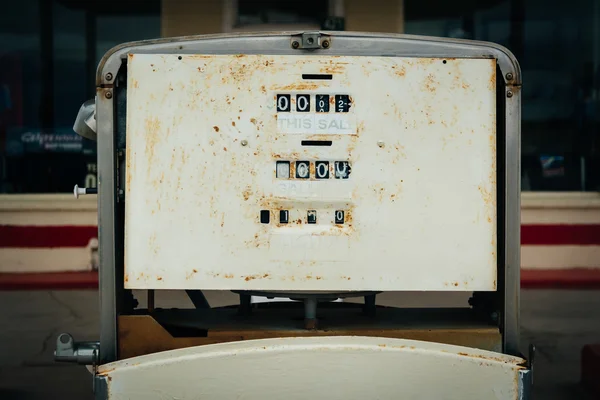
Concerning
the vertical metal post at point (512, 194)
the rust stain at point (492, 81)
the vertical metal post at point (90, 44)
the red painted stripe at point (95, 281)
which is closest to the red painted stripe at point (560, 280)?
the red painted stripe at point (95, 281)

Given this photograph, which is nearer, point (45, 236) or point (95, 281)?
point (95, 281)

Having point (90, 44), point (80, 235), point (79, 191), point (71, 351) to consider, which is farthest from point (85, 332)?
point (71, 351)

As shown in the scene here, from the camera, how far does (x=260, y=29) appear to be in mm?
10250

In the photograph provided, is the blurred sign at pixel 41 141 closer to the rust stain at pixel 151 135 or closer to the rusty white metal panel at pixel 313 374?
the rust stain at pixel 151 135

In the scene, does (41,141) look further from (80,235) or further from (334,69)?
(334,69)

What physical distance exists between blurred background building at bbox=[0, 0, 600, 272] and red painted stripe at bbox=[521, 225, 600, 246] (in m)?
0.01

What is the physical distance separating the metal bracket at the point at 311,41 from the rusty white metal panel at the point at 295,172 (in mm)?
45

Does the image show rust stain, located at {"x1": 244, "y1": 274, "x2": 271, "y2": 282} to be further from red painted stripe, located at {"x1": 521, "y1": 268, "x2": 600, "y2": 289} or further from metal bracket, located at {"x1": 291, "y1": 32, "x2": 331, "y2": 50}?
red painted stripe, located at {"x1": 521, "y1": 268, "x2": 600, "y2": 289}

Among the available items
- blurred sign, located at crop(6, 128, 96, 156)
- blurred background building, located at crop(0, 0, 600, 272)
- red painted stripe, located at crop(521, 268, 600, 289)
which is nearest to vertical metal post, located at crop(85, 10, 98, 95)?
blurred background building, located at crop(0, 0, 600, 272)

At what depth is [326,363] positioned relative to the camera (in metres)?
2.68

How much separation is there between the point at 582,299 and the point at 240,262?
23.9 ft

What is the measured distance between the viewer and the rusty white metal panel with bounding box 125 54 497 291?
2.95 m

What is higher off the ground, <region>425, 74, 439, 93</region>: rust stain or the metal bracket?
the metal bracket

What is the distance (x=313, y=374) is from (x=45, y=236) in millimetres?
8202
